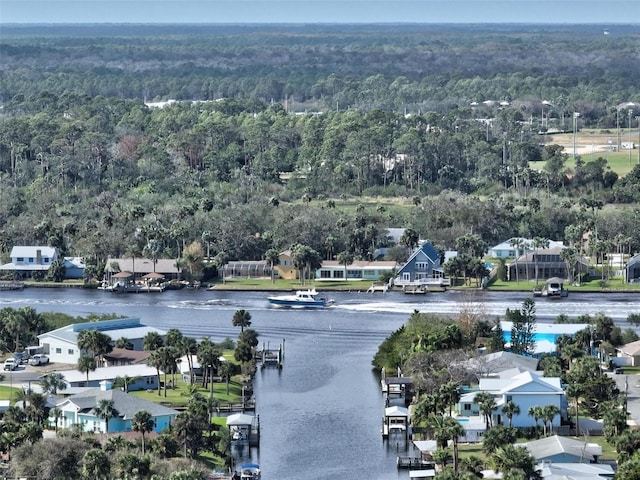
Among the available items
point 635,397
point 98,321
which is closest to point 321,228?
point 98,321

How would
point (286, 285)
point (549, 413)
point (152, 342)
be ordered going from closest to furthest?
point (549, 413) < point (152, 342) < point (286, 285)

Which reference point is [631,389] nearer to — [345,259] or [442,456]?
[442,456]

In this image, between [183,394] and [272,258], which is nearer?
[183,394]

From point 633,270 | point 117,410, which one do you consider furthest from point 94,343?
point 633,270

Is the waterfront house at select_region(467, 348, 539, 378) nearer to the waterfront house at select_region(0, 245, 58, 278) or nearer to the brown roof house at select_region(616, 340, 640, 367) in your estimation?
the brown roof house at select_region(616, 340, 640, 367)

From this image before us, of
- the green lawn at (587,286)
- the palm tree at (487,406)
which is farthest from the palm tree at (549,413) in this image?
the green lawn at (587,286)

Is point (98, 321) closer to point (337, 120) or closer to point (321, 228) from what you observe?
point (321, 228)
